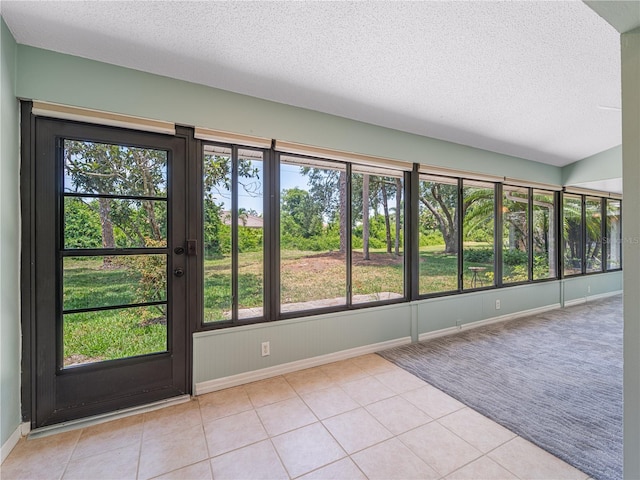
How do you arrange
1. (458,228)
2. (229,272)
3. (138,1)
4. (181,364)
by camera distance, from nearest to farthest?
(138,1) → (181,364) → (229,272) → (458,228)

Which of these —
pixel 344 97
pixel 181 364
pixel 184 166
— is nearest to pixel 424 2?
pixel 344 97

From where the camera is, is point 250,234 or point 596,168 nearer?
point 250,234

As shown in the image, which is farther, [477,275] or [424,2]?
[477,275]

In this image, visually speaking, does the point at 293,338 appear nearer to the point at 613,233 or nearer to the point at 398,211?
the point at 398,211

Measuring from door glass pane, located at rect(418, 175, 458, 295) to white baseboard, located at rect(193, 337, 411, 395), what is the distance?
875mm

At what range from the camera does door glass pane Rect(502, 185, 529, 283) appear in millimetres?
4281

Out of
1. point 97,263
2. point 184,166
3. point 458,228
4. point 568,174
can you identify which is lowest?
point 97,263

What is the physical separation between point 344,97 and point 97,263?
90.7 inches

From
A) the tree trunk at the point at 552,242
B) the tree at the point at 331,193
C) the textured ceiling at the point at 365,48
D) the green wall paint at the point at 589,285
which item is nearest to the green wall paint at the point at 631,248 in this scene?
the textured ceiling at the point at 365,48

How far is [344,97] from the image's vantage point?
2.53 meters

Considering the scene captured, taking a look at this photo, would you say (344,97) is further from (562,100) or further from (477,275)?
(477,275)

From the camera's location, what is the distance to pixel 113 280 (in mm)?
2066

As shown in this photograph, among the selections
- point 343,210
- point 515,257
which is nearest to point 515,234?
point 515,257

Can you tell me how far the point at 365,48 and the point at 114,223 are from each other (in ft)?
6.97
